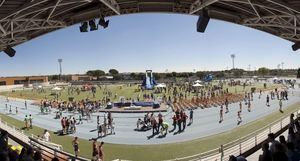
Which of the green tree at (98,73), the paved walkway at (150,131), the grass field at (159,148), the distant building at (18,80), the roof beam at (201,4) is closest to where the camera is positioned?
the roof beam at (201,4)

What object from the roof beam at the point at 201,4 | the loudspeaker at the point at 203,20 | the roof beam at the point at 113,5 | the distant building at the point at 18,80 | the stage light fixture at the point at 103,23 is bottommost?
the distant building at the point at 18,80

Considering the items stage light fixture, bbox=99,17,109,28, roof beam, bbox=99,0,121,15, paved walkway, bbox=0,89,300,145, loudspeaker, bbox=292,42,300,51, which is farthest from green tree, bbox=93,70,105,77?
roof beam, bbox=99,0,121,15

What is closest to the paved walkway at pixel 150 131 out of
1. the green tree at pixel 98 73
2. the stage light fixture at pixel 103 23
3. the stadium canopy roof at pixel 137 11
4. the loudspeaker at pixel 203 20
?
the stadium canopy roof at pixel 137 11

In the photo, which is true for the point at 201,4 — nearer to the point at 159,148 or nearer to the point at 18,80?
the point at 159,148

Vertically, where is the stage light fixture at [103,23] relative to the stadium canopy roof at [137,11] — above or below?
below

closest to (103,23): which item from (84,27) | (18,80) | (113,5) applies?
(113,5)

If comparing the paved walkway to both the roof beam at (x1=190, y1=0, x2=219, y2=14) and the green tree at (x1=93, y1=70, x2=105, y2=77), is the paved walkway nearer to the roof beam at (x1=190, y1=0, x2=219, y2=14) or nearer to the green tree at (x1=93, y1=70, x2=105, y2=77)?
the roof beam at (x1=190, y1=0, x2=219, y2=14)

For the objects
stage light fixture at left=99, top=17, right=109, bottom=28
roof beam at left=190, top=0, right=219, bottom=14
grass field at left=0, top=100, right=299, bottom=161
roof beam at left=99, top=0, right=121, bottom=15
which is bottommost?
grass field at left=0, top=100, right=299, bottom=161

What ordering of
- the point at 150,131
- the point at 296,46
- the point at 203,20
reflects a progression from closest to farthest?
the point at 203,20 → the point at 296,46 → the point at 150,131

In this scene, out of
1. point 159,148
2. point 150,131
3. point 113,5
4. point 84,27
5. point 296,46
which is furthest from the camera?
point 150,131

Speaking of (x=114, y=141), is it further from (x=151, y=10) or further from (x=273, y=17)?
(x=273, y=17)

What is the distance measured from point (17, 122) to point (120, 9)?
74.0ft

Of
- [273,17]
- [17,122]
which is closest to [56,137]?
[17,122]

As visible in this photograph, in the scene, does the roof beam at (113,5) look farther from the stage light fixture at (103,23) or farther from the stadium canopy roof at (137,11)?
the stage light fixture at (103,23)
